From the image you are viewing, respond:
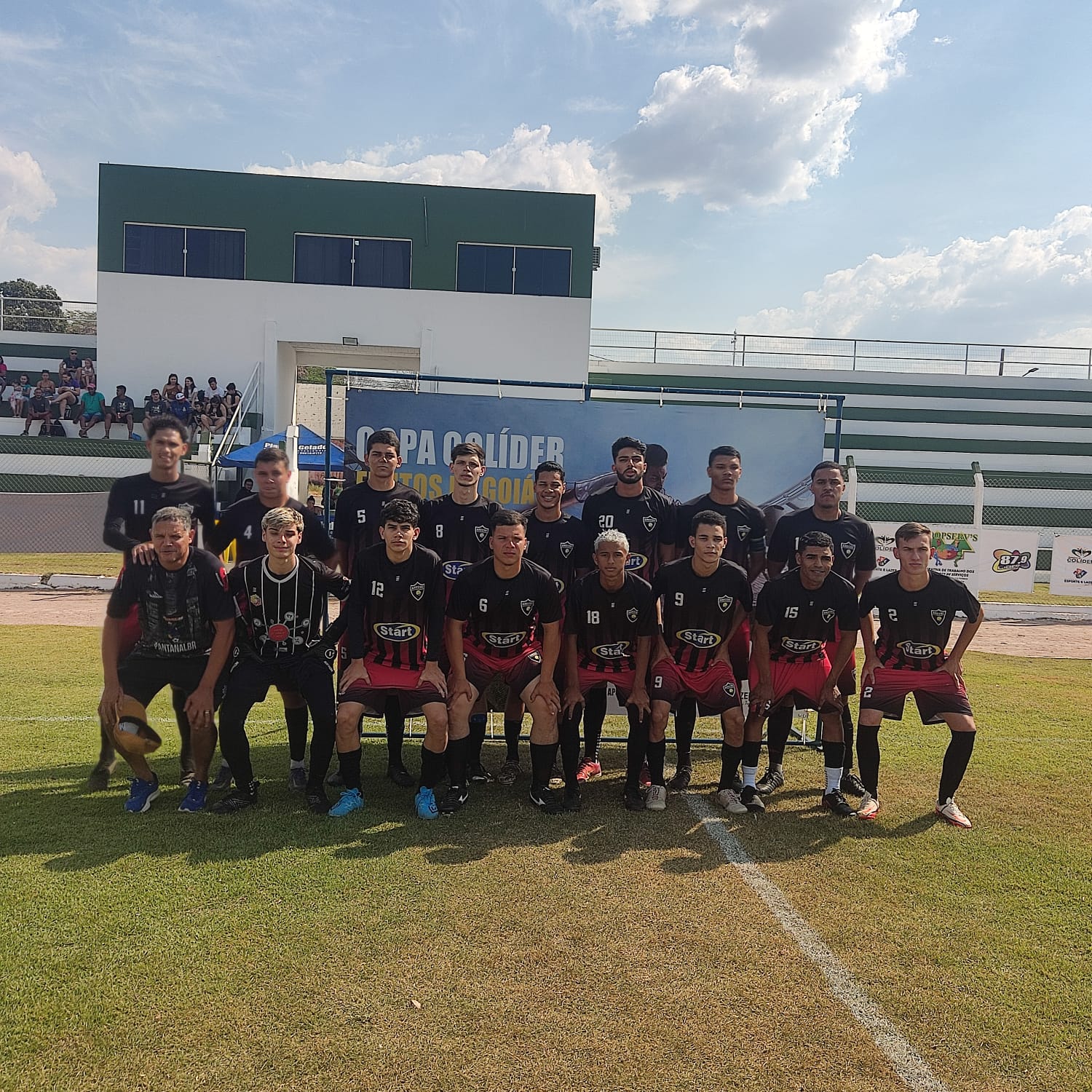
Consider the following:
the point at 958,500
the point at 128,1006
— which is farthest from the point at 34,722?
the point at 958,500

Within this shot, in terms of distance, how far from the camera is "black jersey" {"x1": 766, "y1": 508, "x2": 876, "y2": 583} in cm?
612

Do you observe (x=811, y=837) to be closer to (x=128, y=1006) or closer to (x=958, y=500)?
(x=128, y=1006)

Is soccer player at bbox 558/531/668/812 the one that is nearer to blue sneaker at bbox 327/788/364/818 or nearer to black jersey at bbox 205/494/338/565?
blue sneaker at bbox 327/788/364/818

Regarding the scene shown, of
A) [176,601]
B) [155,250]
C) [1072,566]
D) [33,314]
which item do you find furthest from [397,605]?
[33,314]

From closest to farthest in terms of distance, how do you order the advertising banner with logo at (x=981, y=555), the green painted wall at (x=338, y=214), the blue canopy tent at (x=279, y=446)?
the advertising banner with logo at (x=981, y=555), the blue canopy tent at (x=279, y=446), the green painted wall at (x=338, y=214)

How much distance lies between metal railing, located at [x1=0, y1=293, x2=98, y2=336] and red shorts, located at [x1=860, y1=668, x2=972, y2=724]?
27433 mm

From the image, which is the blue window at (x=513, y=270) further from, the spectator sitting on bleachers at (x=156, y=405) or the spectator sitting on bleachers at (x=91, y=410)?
the spectator sitting on bleachers at (x=91, y=410)

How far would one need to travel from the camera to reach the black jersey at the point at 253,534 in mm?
5652

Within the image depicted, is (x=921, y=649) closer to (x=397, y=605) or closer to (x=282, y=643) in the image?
(x=397, y=605)

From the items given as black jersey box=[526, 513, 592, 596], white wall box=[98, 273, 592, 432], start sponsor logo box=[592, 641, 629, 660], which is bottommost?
start sponsor logo box=[592, 641, 629, 660]

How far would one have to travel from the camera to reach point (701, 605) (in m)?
5.54

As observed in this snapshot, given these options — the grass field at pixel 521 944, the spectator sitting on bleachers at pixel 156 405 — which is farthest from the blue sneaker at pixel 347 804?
the spectator sitting on bleachers at pixel 156 405

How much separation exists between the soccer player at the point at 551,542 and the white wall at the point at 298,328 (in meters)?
18.2

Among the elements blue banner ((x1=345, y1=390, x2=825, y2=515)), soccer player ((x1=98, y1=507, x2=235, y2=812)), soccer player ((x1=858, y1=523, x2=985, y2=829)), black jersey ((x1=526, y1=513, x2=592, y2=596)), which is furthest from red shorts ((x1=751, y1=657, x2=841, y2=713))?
soccer player ((x1=98, y1=507, x2=235, y2=812))
